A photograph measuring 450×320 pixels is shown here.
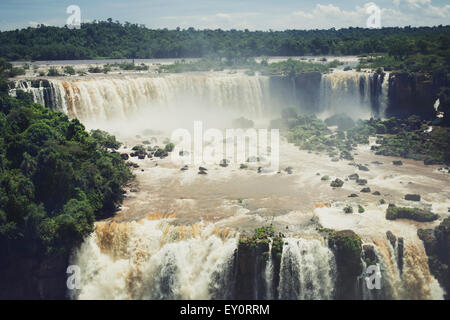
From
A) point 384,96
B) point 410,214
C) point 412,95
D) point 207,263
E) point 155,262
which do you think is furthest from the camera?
point 384,96

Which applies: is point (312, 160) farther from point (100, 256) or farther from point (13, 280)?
point (13, 280)

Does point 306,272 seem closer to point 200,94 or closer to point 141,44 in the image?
point 200,94

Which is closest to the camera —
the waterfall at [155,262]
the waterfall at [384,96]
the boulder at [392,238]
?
the waterfall at [155,262]

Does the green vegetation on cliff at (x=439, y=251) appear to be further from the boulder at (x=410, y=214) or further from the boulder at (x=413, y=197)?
the boulder at (x=413, y=197)

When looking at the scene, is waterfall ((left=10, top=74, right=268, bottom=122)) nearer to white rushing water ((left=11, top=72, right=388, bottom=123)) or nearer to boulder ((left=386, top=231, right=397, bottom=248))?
white rushing water ((left=11, top=72, right=388, bottom=123))

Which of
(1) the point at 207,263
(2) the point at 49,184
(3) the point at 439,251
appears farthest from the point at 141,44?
(3) the point at 439,251

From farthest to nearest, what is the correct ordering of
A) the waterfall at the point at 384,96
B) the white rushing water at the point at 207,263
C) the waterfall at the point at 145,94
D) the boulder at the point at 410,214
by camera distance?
the waterfall at the point at 384,96
the waterfall at the point at 145,94
the boulder at the point at 410,214
the white rushing water at the point at 207,263

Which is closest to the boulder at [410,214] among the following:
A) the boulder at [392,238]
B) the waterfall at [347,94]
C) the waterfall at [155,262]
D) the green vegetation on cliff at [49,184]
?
the boulder at [392,238]

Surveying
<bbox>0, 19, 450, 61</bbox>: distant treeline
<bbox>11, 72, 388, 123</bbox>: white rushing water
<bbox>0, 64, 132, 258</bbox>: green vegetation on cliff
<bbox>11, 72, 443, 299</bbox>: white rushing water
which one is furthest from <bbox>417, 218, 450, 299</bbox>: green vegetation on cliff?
<bbox>0, 19, 450, 61</bbox>: distant treeline
